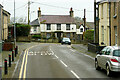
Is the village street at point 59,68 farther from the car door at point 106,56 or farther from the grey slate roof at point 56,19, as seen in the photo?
the grey slate roof at point 56,19

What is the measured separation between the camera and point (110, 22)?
28531mm

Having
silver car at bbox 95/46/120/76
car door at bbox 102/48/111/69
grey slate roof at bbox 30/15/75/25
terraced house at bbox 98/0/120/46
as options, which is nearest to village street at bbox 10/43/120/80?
silver car at bbox 95/46/120/76

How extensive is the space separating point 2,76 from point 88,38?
33.4 m

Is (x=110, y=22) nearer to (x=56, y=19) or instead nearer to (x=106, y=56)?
(x=106, y=56)

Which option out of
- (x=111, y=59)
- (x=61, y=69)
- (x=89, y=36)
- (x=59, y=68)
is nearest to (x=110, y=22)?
(x=59, y=68)

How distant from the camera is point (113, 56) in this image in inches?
488

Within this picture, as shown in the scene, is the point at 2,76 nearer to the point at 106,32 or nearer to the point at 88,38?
the point at 106,32

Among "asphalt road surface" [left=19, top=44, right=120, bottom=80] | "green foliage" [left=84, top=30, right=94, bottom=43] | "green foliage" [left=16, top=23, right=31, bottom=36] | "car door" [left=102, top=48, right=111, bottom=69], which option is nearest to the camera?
"car door" [left=102, top=48, right=111, bottom=69]

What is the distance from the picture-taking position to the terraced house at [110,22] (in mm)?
26381

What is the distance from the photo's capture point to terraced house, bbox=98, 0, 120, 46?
86.6 ft

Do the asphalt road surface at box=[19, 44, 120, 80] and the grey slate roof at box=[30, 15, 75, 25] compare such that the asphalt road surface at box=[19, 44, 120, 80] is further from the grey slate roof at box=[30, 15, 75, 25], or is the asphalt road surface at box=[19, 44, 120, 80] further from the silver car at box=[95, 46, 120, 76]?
the grey slate roof at box=[30, 15, 75, 25]

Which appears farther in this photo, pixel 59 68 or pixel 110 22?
pixel 110 22

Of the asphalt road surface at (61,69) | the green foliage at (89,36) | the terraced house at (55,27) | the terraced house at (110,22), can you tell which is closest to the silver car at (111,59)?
the asphalt road surface at (61,69)

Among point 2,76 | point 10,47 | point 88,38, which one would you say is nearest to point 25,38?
point 88,38
